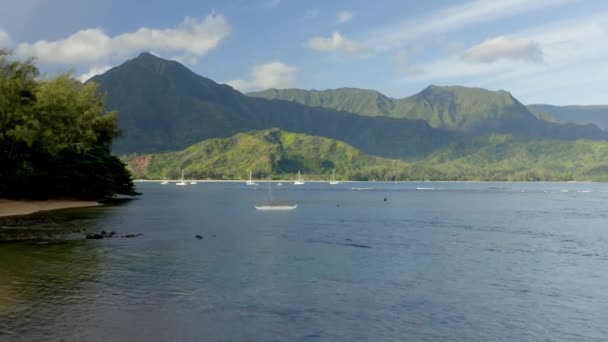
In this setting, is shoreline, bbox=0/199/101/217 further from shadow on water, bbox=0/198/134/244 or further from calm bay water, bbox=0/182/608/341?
calm bay water, bbox=0/182/608/341

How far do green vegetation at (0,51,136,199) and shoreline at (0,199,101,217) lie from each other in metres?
2.00

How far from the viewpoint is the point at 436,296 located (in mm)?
35750

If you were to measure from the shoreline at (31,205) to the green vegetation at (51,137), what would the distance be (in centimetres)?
200


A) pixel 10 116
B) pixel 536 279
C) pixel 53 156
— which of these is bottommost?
pixel 536 279

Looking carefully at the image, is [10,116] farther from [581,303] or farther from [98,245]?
[581,303]

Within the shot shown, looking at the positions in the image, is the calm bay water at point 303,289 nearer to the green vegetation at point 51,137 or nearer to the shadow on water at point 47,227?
the shadow on water at point 47,227

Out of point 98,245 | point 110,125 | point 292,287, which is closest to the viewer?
point 292,287

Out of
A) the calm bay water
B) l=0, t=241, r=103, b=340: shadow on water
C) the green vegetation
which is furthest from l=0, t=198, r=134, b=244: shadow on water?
the green vegetation

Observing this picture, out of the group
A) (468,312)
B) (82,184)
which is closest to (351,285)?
(468,312)

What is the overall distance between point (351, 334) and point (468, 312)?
871cm

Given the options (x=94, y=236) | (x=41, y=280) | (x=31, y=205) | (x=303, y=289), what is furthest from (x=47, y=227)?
(x=303, y=289)

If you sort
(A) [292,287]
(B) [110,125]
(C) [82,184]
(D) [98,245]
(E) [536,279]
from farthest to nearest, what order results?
1. (B) [110,125]
2. (C) [82,184]
3. (D) [98,245]
4. (E) [536,279]
5. (A) [292,287]

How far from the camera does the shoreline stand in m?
101

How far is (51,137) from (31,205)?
617 inches
